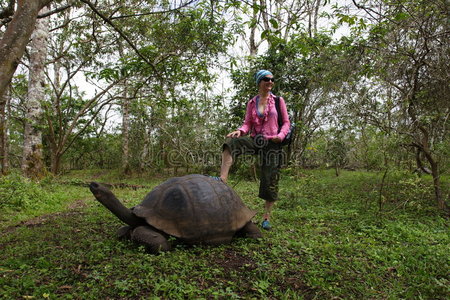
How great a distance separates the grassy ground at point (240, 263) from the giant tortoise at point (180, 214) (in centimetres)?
14

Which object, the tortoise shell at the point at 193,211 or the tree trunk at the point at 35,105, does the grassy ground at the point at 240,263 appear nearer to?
the tortoise shell at the point at 193,211

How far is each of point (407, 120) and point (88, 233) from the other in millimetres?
5754

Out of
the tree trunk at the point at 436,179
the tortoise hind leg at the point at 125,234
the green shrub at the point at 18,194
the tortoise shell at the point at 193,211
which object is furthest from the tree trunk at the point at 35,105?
the tree trunk at the point at 436,179

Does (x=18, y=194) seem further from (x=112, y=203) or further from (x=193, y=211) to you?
(x=193, y=211)

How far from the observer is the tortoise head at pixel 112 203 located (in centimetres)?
289

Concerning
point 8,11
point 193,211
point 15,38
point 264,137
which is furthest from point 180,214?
point 8,11

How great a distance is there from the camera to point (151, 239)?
2.97 meters

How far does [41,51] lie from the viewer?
7.99 m

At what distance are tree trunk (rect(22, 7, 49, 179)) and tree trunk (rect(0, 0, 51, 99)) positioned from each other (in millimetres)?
6524

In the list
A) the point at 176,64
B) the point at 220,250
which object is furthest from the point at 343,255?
the point at 176,64

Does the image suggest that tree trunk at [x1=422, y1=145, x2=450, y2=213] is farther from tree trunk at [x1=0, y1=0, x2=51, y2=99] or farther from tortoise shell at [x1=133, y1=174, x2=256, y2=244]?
tree trunk at [x1=0, y1=0, x2=51, y2=99]

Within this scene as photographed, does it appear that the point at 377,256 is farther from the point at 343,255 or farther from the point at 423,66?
the point at 423,66

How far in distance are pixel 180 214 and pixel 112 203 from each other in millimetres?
698

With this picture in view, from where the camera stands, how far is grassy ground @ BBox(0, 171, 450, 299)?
2322 millimetres
